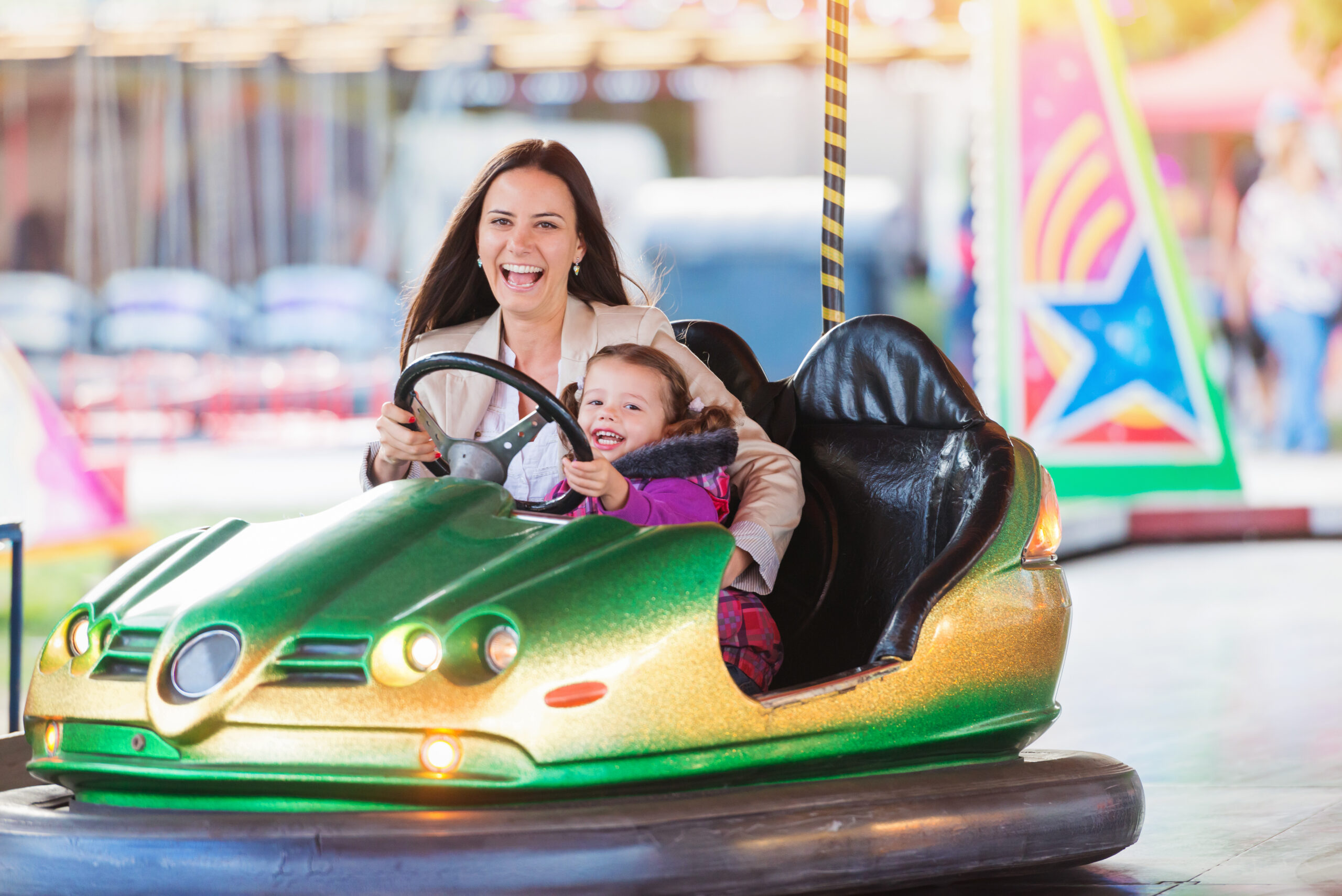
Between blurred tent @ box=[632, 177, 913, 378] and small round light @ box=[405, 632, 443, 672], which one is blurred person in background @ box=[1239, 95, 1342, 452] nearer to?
blurred tent @ box=[632, 177, 913, 378]

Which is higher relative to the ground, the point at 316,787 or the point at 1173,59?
the point at 1173,59

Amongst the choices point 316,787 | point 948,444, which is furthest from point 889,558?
point 316,787

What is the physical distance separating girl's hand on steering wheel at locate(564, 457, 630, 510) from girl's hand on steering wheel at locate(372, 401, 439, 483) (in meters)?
0.26

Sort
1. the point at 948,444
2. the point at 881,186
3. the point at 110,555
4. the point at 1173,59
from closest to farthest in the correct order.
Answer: the point at 948,444 → the point at 110,555 → the point at 1173,59 → the point at 881,186

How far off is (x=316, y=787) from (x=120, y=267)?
Result: 672 cm

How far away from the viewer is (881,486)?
2.07 m

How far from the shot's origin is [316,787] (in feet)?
4.95

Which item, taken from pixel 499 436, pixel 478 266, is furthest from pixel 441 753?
pixel 478 266

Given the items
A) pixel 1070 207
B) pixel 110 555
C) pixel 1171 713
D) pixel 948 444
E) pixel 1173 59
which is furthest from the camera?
pixel 1173 59

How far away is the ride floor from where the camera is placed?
2.04 meters

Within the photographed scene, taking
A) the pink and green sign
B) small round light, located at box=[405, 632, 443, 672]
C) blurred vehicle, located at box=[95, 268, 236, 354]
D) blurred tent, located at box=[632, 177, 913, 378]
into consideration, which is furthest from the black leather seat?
blurred vehicle, located at box=[95, 268, 236, 354]

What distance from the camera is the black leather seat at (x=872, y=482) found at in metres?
1.97

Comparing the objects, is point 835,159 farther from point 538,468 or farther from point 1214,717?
point 1214,717

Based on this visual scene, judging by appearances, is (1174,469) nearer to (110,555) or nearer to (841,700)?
(110,555)
